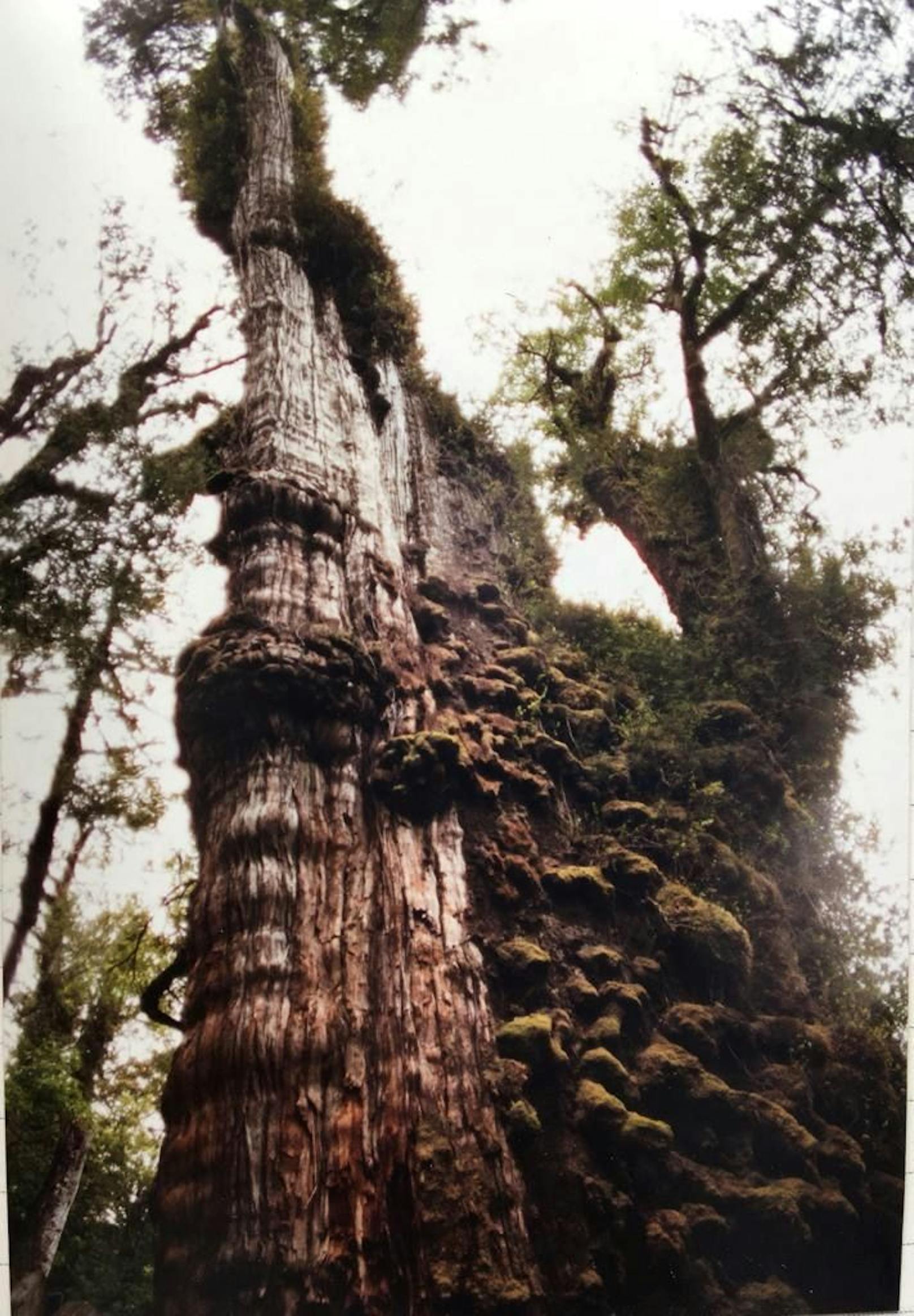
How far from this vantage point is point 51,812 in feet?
12.2

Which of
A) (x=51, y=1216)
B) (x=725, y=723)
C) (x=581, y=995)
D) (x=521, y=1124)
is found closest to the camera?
(x=51, y=1216)

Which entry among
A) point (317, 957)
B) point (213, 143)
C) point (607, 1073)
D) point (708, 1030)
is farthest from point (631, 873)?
point (213, 143)

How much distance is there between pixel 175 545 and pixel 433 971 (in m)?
1.88

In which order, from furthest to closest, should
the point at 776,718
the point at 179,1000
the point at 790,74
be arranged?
the point at 790,74, the point at 776,718, the point at 179,1000

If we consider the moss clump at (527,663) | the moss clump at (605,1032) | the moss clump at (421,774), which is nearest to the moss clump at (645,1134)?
the moss clump at (605,1032)

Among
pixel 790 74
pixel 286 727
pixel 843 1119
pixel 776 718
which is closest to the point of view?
pixel 286 727

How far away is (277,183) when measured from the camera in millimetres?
5113

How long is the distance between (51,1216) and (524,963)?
1.72m

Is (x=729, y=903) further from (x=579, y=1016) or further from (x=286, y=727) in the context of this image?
(x=286, y=727)

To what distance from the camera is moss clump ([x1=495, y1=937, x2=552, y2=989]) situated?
3.79m

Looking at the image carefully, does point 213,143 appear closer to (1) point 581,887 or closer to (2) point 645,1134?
(1) point 581,887

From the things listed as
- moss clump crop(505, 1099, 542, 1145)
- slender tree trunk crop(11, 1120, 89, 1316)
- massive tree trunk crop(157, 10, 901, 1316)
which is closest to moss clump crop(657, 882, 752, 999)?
massive tree trunk crop(157, 10, 901, 1316)

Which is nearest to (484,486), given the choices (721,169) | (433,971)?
(721,169)

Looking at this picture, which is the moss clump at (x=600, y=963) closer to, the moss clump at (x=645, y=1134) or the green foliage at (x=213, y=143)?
the moss clump at (x=645, y=1134)
